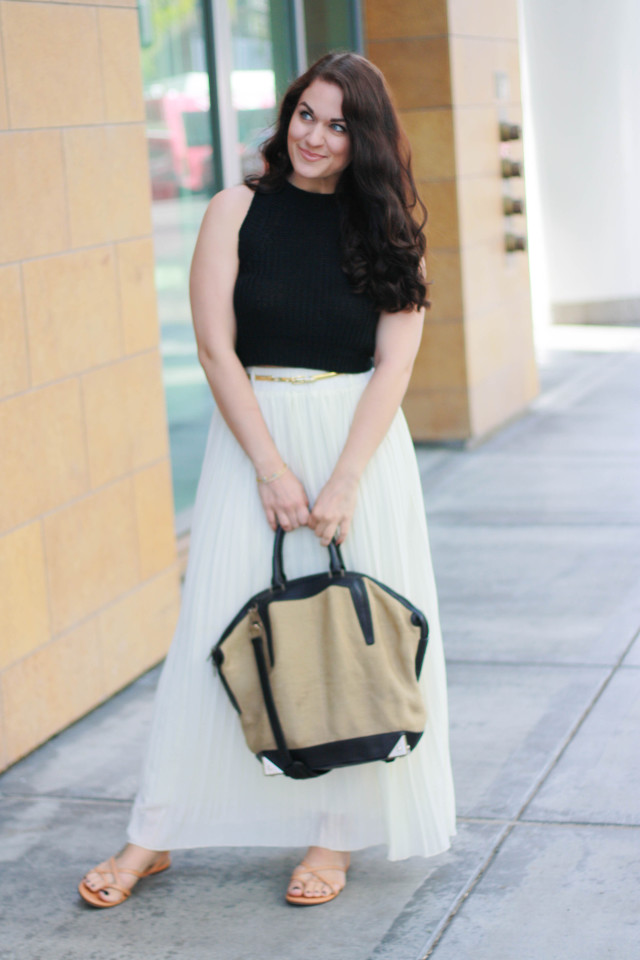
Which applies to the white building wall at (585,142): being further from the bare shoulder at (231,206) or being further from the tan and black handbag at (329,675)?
the tan and black handbag at (329,675)

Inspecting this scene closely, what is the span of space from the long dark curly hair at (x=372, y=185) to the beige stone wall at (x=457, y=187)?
16.5ft

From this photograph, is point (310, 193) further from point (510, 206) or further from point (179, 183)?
point (510, 206)

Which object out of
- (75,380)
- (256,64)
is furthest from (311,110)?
A: (256,64)

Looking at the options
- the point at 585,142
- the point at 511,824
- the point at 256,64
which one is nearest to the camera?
the point at 511,824

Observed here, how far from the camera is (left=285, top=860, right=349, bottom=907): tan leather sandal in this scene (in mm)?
3098

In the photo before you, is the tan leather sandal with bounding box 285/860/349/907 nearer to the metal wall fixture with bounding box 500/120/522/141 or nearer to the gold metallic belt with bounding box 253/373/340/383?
the gold metallic belt with bounding box 253/373/340/383

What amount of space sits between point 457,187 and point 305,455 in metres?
5.36

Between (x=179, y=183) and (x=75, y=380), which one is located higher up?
(x=179, y=183)

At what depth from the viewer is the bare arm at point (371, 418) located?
294 cm

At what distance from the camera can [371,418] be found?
9.77 ft

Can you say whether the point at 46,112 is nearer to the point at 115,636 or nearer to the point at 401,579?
the point at 115,636

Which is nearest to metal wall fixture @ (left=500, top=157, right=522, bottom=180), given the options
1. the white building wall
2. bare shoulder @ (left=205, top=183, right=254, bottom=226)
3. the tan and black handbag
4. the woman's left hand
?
the white building wall

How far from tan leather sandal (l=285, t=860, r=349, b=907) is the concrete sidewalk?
2cm

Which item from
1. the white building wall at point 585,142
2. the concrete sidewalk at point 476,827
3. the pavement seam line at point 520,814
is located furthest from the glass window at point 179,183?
the white building wall at point 585,142
